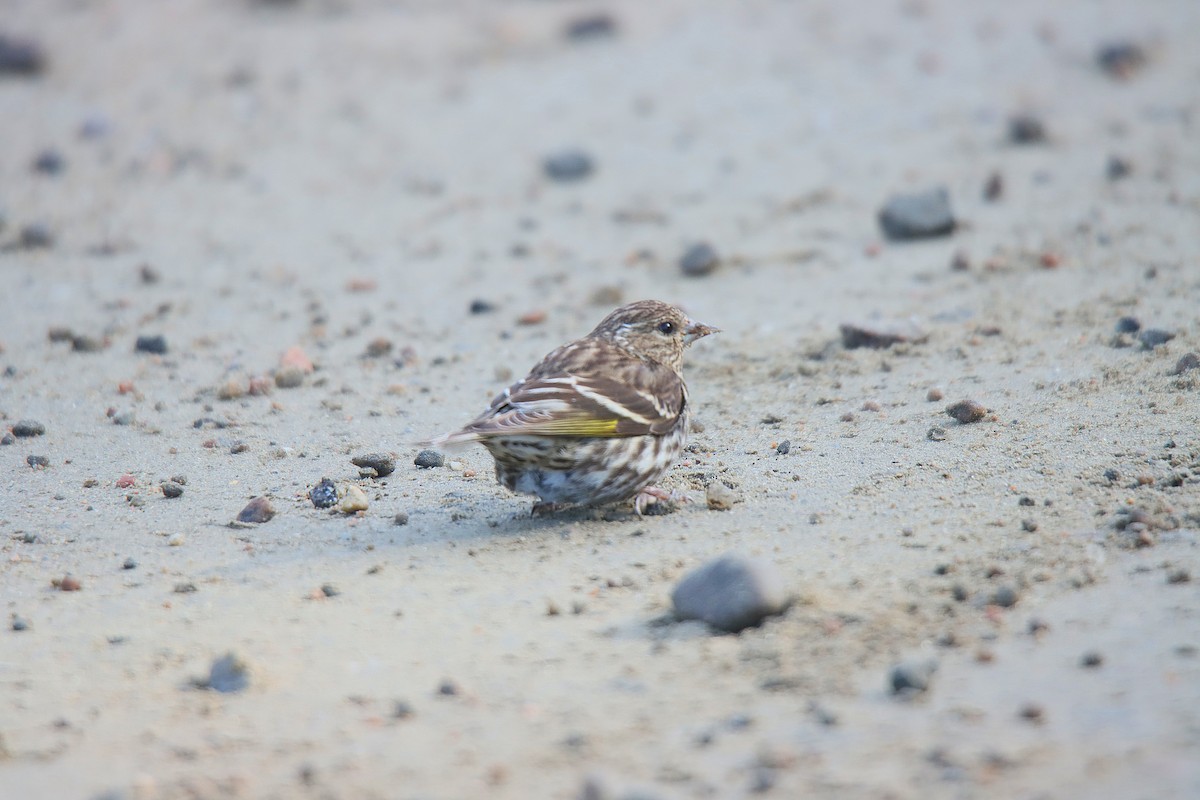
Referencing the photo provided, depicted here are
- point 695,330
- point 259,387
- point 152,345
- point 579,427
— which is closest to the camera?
point 579,427

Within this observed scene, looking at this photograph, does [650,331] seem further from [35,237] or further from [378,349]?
[35,237]

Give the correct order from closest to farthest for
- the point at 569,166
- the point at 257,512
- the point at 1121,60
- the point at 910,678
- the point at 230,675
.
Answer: the point at 910,678 → the point at 230,675 → the point at 257,512 → the point at 569,166 → the point at 1121,60

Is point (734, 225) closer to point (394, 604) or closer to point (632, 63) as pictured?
point (632, 63)

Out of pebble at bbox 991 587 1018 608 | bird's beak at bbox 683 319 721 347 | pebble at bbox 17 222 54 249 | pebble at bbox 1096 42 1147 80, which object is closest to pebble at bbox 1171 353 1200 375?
bird's beak at bbox 683 319 721 347

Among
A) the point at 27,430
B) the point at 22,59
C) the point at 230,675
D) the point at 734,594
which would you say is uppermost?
the point at 22,59

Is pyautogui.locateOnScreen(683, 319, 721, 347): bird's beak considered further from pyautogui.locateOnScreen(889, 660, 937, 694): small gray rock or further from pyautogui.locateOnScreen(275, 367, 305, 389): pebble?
pyautogui.locateOnScreen(889, 660, 937, 694): small gray rock

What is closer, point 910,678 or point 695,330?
point 910,678

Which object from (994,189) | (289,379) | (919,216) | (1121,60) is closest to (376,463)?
(289,379)

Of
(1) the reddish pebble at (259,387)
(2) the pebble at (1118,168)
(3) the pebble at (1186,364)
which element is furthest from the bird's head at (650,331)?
(2) the pebble at (1118,168)
